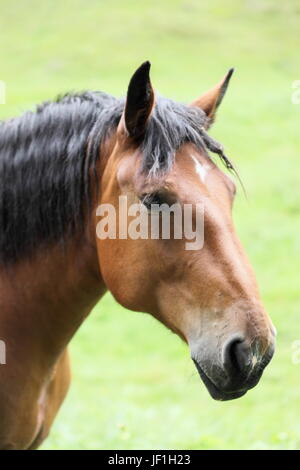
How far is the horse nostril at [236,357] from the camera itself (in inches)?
104

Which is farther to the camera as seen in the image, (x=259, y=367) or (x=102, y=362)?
(x=102, y=362)

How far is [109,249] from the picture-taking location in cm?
305

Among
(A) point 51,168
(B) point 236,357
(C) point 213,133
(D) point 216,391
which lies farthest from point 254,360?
(C) point 213,133

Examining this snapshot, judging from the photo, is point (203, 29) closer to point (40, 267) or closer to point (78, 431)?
point (78, 431)

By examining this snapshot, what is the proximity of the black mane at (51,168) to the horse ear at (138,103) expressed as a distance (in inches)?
5.7

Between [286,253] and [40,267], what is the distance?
36.4 ft

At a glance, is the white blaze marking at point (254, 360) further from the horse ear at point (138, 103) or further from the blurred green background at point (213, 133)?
the horse ear at point (138, 103)

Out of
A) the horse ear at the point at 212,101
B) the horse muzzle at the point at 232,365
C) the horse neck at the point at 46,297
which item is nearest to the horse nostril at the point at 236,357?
the horse muzzle at the point at 232,365

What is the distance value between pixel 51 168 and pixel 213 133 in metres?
16.7

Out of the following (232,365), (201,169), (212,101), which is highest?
(212,101)

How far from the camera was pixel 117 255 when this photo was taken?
301cm

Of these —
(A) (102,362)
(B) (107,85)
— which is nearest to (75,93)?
(A) (102,362)

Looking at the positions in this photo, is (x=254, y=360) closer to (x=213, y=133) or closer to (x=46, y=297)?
(x=46, y=297)

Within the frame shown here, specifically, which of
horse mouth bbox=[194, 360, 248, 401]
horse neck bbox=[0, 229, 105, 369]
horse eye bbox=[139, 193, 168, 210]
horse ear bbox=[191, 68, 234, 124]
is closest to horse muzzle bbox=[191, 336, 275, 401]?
horse mouth bbox=[194, 360, 248, 401]
